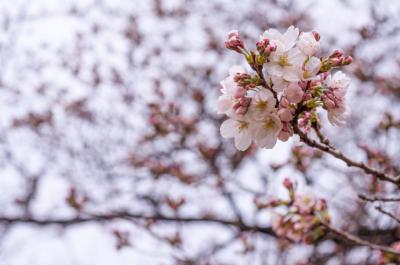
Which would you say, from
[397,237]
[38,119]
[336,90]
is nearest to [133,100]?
[38,119]

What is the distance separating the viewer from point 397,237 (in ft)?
13.7

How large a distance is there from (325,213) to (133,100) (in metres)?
4.47

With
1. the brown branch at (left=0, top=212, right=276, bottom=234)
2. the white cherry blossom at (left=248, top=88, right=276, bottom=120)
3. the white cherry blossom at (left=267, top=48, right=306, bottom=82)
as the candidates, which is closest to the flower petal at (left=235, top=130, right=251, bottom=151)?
the white cherry blossom at (left=248, top=88, right=276, bottom=120)

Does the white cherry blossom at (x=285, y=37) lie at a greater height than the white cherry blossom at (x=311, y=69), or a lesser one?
greater

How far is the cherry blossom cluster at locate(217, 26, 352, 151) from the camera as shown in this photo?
4.37 feet

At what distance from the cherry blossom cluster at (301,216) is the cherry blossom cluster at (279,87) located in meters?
0.89

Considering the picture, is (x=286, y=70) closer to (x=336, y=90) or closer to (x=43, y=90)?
(x=336, y=90)

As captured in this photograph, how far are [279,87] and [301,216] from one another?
1133 mm

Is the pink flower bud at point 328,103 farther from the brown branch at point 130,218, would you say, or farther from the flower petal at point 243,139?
the brown branch at point 130,218

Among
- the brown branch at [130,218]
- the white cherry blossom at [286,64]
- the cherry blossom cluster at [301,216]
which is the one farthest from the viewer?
the brown branch at [130,218]

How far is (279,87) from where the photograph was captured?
134 centimetres

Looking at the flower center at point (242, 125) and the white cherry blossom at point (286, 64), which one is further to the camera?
the flower center at point (242, 125)

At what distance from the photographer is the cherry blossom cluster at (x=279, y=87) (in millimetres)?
1331

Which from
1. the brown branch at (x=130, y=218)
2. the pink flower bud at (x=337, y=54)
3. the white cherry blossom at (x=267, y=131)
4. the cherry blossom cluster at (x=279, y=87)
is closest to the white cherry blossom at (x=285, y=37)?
the cherry blossom cluster at (x=279, y=87)
